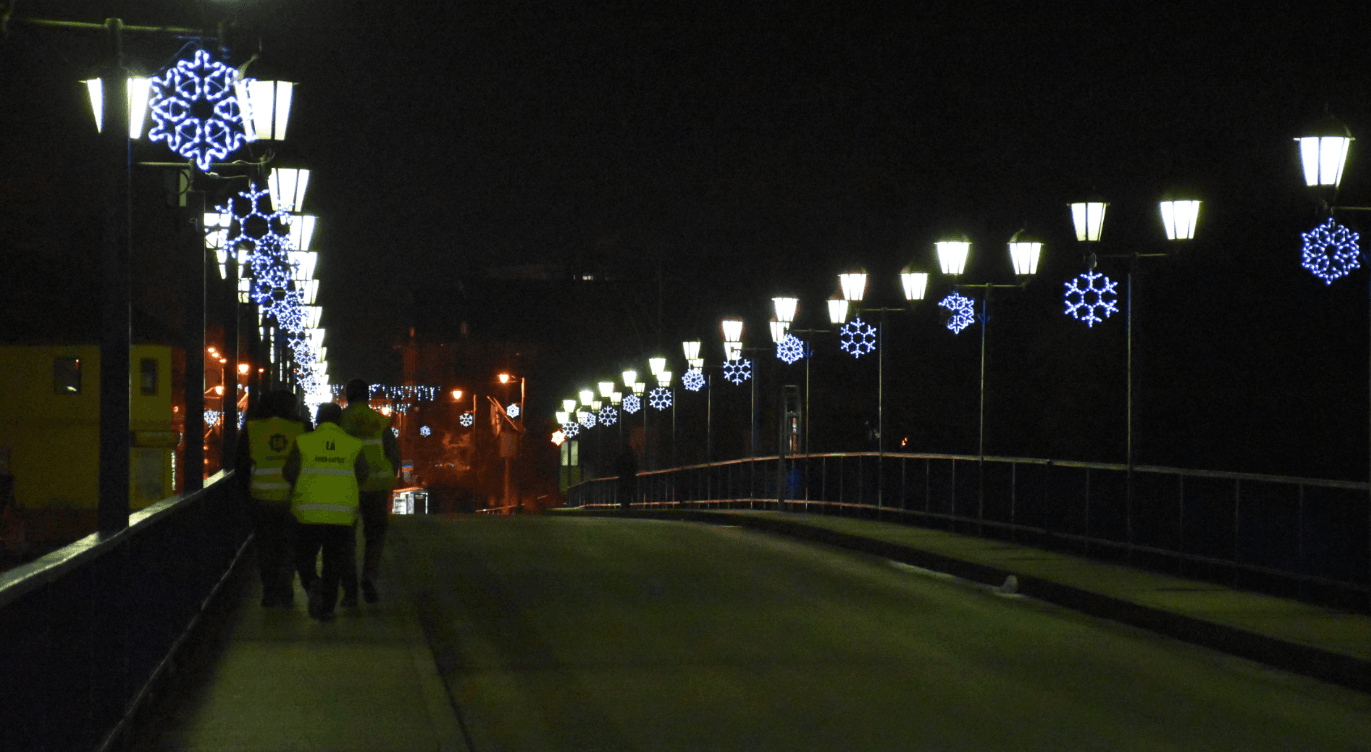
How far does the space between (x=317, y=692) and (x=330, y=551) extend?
330cm

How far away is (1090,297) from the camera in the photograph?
19.9 metres

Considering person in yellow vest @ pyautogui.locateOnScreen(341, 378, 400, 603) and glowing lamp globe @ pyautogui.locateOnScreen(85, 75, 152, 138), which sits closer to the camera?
glowing lamp globe @ pyautogui.locateOnScreen(85, 75, 152, 138)

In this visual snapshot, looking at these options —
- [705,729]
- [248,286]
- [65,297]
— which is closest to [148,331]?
[65,297]

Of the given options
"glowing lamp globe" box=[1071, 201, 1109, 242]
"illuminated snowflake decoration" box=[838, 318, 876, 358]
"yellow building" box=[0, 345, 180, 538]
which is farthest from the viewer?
"yellow building" box=[0, 345, 180, 538]

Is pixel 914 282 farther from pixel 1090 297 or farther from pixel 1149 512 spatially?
pixel 1149 512

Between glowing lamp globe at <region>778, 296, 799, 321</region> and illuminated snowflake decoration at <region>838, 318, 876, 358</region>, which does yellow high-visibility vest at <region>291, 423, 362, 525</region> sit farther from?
glowing lamp globe at <region>778, 296, 799, 321</region>

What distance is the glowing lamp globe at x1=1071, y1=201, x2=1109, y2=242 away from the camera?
750 inches

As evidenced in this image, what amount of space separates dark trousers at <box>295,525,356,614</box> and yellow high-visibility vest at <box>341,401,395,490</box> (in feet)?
A: 1.80

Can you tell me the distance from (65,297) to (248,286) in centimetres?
2063

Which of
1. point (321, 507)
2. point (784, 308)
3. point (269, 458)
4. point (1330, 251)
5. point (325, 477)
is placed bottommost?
point (321, 507)

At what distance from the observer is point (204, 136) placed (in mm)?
10523

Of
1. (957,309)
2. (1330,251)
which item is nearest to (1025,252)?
(1330,251)

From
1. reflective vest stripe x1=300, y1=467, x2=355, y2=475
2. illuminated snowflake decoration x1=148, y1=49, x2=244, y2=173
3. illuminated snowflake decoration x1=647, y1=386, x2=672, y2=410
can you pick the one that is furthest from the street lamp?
illuminated snowflake decoration x1=647, y1=386, x2=672, y2=410

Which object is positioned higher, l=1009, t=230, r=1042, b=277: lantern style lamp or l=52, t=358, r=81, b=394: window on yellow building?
l=1009, t=230, r=1042, b=277: lantern style lamp
